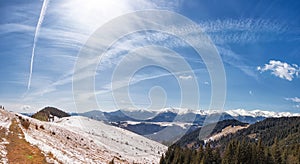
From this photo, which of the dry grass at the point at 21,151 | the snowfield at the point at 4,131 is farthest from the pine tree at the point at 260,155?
the dry grass at the point at 21,151

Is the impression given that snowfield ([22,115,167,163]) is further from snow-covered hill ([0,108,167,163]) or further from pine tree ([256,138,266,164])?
pine tree ([256,138,266,164])

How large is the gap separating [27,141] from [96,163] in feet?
44.7

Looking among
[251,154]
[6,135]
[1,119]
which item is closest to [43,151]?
[6,135]

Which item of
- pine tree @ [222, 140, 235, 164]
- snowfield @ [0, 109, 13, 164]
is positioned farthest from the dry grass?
A: pine tree @ [222, 140, 235, 164]

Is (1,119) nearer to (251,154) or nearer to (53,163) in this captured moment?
(53,163)

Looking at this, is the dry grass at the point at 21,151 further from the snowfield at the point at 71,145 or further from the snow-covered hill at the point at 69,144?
the snowfield at the point at 71,145

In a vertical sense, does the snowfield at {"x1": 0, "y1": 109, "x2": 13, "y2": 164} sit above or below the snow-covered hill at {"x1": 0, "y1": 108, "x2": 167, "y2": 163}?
above

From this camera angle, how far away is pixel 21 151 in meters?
33.7

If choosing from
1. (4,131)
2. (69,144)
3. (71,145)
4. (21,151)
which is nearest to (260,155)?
(71,145)

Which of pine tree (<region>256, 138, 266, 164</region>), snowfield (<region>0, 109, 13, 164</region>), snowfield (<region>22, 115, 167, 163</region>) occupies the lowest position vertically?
pine tree (<region>256, 138, 266, 164</region>)

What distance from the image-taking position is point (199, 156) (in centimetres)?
9869

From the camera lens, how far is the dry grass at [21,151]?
3073 centimetres

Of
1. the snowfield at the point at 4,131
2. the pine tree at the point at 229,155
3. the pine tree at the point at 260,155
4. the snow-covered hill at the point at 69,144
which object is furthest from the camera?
the pine tree at the point at 260,155

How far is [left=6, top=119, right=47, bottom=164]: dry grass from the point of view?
30.7m
